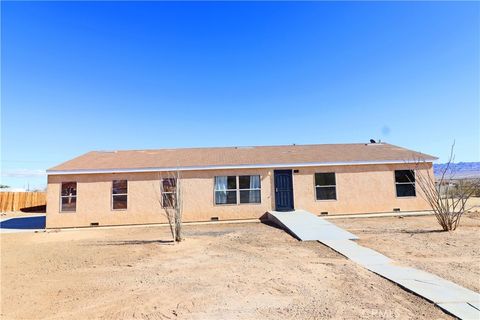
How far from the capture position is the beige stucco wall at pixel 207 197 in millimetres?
15109

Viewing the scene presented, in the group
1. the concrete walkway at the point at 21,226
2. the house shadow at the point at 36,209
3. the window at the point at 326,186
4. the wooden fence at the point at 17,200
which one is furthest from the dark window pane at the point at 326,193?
the wooden fence at the point at 17,200

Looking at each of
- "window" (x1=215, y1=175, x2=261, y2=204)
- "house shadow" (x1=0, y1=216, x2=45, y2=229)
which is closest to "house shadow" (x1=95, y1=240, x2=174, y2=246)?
"window" (x1=215, y1=175, x2=261, y2=204)

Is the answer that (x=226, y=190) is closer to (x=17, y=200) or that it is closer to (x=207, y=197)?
(x=207, y=197)

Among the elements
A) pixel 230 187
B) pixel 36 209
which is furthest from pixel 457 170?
pixel 36 209

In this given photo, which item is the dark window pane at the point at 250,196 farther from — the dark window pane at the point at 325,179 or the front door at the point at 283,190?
the dark window pane at the point at 325,179

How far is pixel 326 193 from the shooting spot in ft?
52.2

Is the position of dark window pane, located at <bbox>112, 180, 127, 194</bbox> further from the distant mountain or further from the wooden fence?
the wooden fence

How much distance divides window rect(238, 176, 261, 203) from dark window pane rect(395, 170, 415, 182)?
7645 mm

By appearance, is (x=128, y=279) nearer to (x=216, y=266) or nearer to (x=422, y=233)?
(x=216, y=266)

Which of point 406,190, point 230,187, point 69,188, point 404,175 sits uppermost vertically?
point 404,175

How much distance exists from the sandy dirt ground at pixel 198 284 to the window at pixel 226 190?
5858mm

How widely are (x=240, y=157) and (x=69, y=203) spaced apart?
938cm

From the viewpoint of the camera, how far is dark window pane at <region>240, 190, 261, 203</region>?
615 inches

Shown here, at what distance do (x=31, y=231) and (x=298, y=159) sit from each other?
46.0 ft
